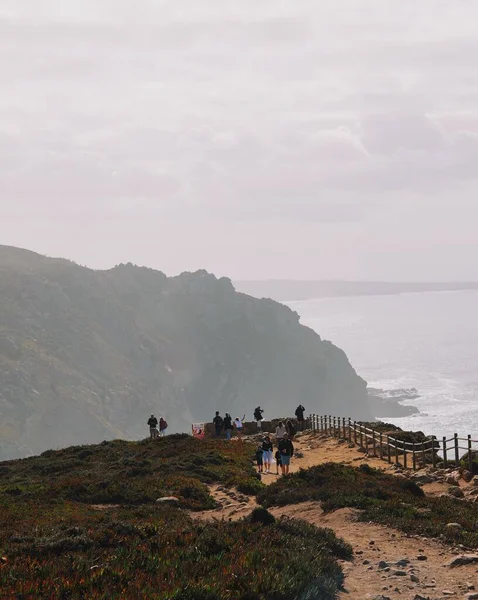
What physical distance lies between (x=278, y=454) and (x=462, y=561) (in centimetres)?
1576

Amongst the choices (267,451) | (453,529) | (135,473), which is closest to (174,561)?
(453,529)

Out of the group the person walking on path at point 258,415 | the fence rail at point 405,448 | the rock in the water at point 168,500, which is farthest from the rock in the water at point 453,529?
the person walking on path at point 258,415

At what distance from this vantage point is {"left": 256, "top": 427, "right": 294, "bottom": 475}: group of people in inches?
1041

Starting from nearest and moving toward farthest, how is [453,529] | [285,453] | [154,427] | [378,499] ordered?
[453,529], [378,499], [285,453], [154,427]

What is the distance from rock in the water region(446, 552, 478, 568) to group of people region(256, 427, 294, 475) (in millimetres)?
13571

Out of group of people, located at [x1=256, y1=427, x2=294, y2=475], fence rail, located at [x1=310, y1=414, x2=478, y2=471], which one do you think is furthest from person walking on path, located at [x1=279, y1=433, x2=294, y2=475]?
fence rail, located at [x1=310, y1=414, x2=478, y2=471]

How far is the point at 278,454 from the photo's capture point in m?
27.4

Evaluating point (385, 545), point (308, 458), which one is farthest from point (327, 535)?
point (308, 458)

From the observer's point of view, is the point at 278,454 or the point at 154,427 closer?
the point at 278,454

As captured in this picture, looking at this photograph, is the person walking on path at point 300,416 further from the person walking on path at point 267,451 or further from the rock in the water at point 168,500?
the rock in the water at point 168,500

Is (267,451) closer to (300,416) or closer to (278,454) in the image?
(278,454)

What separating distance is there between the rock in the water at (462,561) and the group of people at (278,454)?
13.6 metres

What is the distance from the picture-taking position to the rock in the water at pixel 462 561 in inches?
467

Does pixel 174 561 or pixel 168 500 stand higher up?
pixel 174 561
